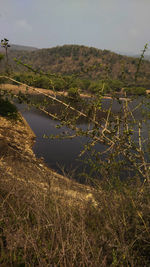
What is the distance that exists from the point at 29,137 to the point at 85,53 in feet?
276

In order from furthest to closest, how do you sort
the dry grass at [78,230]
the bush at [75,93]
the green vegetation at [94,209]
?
the bush at [75,93], the green vegetation at [94,209], the dry grass at [78,230]

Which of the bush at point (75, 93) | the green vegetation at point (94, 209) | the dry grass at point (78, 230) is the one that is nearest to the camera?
the dry grass at point (78, 230)

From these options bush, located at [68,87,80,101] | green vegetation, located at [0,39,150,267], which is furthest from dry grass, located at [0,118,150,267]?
bush, located at [68,87,80,101]

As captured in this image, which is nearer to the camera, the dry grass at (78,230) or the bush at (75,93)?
the dry grass at (78,230)

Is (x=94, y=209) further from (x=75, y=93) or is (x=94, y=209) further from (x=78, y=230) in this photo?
(x=75, y=93)

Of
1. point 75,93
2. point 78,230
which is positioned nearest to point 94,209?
point 78,230

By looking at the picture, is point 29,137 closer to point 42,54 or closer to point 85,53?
point 85,53

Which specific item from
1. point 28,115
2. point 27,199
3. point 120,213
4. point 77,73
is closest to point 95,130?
point 77,73

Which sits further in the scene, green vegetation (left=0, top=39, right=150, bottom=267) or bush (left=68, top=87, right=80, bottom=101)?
bush (left=68, top=87, right=80, bottom=101)

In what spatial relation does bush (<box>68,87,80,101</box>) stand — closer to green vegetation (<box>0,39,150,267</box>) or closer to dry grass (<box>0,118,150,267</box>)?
green vegetation (<box>0,39,150,267</box>)

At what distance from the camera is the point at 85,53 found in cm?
9088

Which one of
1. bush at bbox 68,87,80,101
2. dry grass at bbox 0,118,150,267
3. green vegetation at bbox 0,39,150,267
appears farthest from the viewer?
bush at bbox 68,87,80,101

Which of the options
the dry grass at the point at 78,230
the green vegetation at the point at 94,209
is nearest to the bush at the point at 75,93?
the green vegetation at the point at 94,209

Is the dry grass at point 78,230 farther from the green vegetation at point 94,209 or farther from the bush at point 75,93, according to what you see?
the bush at point 75,93
